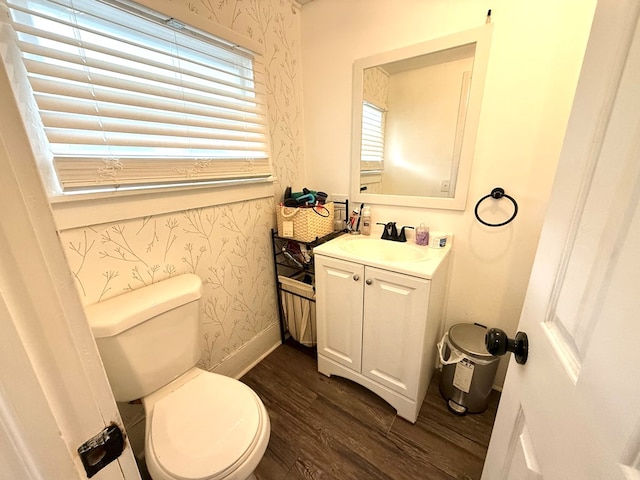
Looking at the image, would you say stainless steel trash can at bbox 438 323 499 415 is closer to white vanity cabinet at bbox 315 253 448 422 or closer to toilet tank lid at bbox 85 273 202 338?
white vanity cabinet at bbox 315 253 448 422

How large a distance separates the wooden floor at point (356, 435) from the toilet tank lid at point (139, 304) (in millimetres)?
844

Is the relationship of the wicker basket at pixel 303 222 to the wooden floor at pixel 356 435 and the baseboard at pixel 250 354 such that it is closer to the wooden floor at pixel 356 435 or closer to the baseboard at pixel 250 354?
the baseboard at pixel 250 354

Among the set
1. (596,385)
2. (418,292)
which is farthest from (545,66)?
(596,385)

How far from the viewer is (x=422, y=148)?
1460 mm

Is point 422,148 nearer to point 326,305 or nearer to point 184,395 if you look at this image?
point 326,305

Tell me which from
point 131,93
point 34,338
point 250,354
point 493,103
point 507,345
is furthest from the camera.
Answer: point 250,354

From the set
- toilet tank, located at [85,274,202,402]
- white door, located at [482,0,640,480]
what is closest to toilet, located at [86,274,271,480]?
toilet tank, located at [85,274,202,402]

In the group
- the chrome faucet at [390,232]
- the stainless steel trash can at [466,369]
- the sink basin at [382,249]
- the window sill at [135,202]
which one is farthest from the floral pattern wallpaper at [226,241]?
the stainless steel trash can at [466,369]

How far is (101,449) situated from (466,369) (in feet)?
4.75

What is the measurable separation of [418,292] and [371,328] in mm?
350

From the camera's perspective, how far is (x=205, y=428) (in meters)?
0.91

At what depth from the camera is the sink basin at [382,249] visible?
148 centimetres

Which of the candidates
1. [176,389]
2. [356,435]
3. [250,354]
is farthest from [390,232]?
[176,389]

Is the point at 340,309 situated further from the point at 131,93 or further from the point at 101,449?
the point at 131,93
